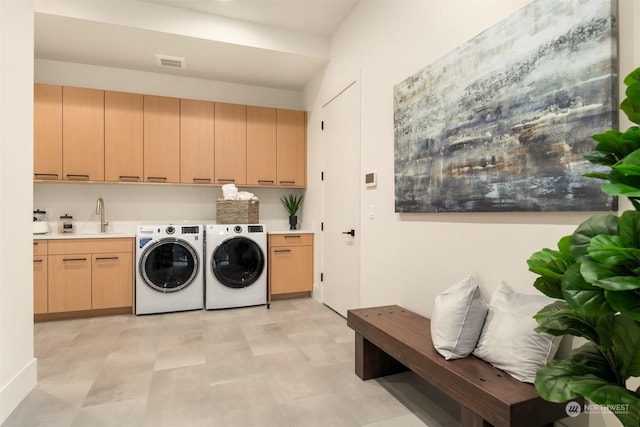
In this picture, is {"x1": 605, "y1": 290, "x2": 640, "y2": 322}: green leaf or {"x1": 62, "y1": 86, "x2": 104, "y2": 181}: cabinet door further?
{"x1": 62, "y1": 86, "x2": 104, "y2": 181}: cabinet door

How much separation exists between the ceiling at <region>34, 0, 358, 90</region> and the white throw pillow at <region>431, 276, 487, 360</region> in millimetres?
2778

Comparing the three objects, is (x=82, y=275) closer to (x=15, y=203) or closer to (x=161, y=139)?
(x=161, y=139)

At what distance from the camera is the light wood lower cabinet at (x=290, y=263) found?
403cm

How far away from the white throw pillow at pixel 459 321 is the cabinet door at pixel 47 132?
3.95 m

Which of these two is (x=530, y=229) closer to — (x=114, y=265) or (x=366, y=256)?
(x=366, y=256)

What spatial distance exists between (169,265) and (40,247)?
3.81 ft

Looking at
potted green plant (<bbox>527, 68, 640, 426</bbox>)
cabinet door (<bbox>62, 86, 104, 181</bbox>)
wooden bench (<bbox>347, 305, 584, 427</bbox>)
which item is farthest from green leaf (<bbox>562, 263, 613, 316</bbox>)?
cabinet door (<bbox>62, 86, 104, 181</bbox>)

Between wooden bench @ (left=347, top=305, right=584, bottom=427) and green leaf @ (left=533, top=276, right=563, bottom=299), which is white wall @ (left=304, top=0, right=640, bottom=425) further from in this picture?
green leaf @ (left=533, top=276, right=563, bottom=299)

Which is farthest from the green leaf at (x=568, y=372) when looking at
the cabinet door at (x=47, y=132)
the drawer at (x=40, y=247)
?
the cabinet door at (x=47, y=132)

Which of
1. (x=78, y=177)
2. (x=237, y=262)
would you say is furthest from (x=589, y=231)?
(x=78, y=177)

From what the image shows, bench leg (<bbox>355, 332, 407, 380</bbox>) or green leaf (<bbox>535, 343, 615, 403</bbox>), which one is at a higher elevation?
green leaf (<bbox>535, 343, 615, 403</bbox>)

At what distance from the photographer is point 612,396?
81cm

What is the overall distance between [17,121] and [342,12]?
9.07 feet

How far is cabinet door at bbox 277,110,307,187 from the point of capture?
4.39 meters
